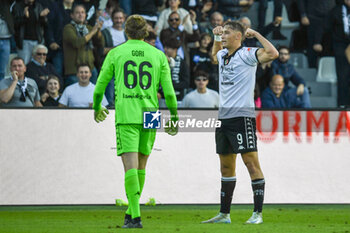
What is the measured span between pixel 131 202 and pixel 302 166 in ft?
15.1

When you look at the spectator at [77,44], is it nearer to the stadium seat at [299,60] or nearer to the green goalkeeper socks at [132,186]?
the stadium seat at [299,60]

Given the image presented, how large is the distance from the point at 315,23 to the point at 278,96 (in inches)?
133

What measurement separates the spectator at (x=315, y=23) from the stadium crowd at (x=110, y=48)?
25cm

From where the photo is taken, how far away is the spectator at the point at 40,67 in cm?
1300

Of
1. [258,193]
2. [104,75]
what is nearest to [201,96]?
[258,193]

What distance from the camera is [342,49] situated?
15.2m

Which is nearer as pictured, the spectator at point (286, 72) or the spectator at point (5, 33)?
the spectator at point (5, 33)

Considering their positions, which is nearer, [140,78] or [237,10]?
[140,78]

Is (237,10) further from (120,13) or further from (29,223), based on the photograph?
(29,223)

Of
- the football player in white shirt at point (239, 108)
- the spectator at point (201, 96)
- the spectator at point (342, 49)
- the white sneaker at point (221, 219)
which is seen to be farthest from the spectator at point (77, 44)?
the white sneaker at point (221, 219)

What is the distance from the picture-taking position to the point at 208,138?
11.4 m

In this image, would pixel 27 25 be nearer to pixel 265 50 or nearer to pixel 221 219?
pixel 221 219

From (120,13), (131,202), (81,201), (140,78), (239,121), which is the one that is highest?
(120,13)

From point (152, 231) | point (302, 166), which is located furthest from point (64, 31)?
point (152, 231)
